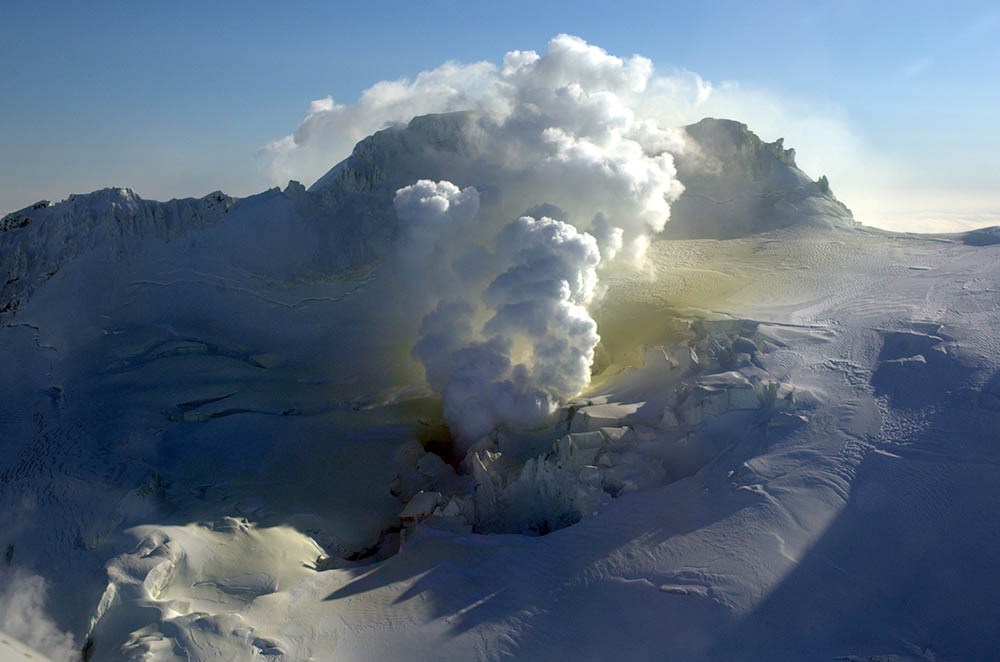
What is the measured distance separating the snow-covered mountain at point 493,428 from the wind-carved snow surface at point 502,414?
6 centimetres

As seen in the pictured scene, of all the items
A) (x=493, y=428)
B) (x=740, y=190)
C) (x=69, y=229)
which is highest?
(x=740, y=190)

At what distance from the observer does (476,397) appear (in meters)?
16.5

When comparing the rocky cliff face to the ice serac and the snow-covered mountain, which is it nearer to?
the snow-covered mountain

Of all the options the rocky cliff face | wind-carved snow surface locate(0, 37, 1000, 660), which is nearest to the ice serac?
wind-carved snow surface locate(0, 37, 1000, 660)

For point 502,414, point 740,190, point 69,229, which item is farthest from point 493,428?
point 740,190

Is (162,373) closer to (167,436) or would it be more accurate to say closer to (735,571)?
(167,436)

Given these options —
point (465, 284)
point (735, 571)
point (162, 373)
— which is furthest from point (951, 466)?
point (162, 373)

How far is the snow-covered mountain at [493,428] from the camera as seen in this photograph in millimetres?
10633

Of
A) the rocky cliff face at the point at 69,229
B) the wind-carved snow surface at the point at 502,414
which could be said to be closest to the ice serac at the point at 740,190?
the wind-carved snow surface at the point at 502,414

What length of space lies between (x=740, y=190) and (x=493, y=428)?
485 inches

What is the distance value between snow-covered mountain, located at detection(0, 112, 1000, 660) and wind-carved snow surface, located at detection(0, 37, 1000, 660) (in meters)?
0.06

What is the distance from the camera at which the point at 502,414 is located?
16.3 meters

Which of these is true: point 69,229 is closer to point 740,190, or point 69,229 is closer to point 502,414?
point 502,414

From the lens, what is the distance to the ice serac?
23.3 m
